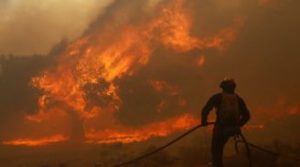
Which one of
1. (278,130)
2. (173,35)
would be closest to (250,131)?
(278,130)

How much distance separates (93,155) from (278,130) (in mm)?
12619

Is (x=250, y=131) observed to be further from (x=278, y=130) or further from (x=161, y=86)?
(x=161, y=86)

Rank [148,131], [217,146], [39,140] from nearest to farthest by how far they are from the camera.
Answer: [217,146]
[148,131]
[39,140]

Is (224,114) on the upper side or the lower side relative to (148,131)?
lower

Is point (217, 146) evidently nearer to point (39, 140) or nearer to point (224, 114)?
point (224, 114)

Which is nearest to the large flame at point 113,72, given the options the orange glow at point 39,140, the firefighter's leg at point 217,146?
the orange glow at point 39,140

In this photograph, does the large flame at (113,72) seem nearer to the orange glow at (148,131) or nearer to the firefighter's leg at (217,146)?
the orange glow at (148,131)

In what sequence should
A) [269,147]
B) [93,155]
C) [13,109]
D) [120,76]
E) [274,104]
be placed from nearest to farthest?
[269,147]
[93,155]
[274,104]
[120,76]
[13,109]

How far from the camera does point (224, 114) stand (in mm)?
10586

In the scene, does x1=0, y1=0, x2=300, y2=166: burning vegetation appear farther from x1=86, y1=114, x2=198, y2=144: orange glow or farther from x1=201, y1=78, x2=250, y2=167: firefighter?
x1=201, y1=78, x2=250, y2=167: firefighter

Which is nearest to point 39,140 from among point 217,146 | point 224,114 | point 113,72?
point 113,72

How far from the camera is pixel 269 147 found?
16500mm

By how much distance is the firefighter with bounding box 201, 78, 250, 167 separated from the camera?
34.7ft

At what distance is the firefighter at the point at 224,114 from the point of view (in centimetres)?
1058
